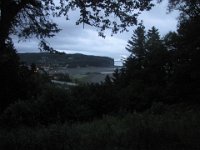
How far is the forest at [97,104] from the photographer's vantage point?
10109 mm

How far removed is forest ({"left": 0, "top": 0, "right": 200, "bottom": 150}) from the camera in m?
10.1

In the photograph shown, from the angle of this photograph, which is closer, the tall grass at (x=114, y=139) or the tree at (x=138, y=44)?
the tall grass at (x=114, y=139)

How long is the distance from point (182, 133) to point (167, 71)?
5410cm

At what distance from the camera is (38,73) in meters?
38.9

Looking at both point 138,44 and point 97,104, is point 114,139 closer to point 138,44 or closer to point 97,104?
point 97,104

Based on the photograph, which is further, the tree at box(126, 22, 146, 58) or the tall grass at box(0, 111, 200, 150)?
the tree at box(126, 22, 146, 58)

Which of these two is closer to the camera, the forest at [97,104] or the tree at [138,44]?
the forest at [97,104]

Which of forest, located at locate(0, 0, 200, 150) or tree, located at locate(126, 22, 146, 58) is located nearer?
forest, located at locate(0, 0, 200, 150)

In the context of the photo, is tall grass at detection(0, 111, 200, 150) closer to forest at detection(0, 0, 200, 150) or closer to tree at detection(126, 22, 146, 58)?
forest at detection(0, 0, 200, 150)

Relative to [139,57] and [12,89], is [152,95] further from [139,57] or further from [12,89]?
[12,89]

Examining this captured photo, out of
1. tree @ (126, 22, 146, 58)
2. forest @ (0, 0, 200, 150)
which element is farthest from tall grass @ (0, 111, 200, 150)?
tree @ (126, 22, 146, 58)

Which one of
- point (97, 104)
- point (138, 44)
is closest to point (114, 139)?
point (97, 104)

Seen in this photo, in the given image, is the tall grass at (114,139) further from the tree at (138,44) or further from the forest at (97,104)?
the tree at (138,44)

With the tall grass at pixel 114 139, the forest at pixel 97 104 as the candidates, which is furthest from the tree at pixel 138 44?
the tall grass at pixel 114 139
